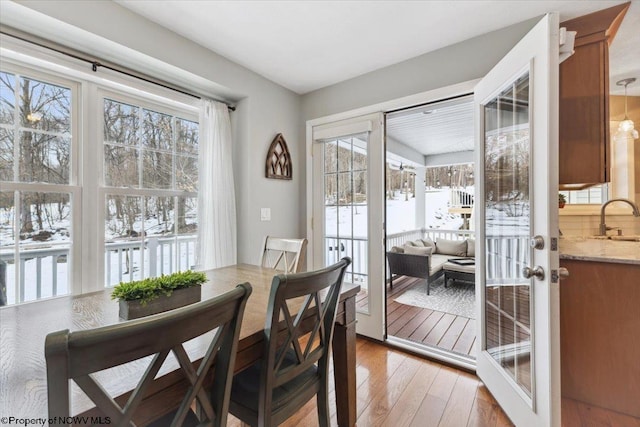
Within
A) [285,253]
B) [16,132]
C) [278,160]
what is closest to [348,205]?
[278,160]

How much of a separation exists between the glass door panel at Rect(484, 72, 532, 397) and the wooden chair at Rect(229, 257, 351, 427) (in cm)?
104

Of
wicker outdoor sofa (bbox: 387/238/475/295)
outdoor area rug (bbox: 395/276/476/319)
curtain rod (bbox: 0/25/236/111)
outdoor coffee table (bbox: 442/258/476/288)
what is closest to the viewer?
curtain rod (bbox: 0/25/236/111)

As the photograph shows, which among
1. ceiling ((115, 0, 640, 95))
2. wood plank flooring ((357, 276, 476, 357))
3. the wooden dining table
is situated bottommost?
wood plank flooring ((357, 276, 476, 357))

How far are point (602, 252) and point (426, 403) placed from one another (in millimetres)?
1456

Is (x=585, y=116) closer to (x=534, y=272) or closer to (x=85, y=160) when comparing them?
(x=534, y=272)

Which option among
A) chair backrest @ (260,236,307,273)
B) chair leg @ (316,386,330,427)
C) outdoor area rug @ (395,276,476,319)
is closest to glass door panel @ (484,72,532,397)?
chair leg @ (316,386,330,427)

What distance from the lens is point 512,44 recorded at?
1.94 m

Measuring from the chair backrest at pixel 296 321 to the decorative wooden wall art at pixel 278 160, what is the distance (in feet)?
5.80

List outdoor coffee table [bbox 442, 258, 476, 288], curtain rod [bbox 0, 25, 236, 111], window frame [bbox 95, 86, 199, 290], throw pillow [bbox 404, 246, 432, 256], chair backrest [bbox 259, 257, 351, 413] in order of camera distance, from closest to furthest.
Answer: chair backrest [bbox 259, 257, 351, 413]
curtain rod [bbox 0, 25, 236, 111]
window frame [bbox 95, 86, 199, 290]
outdoor coffee table [bbox 442, 258, 476, 288]
throw pillow [bbox 404, 246, 432, 256]

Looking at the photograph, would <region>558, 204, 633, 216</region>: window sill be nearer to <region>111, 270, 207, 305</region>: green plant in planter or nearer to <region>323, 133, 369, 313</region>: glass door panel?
<region>323, 133, 369, 313</region>: glass door panel

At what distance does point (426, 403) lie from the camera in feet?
5.78

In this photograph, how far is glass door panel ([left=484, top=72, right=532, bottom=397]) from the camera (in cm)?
148

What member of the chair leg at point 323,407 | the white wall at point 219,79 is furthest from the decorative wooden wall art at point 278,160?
the chair leg at point 323,407

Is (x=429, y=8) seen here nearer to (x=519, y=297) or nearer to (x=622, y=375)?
(x=519, y=297)
